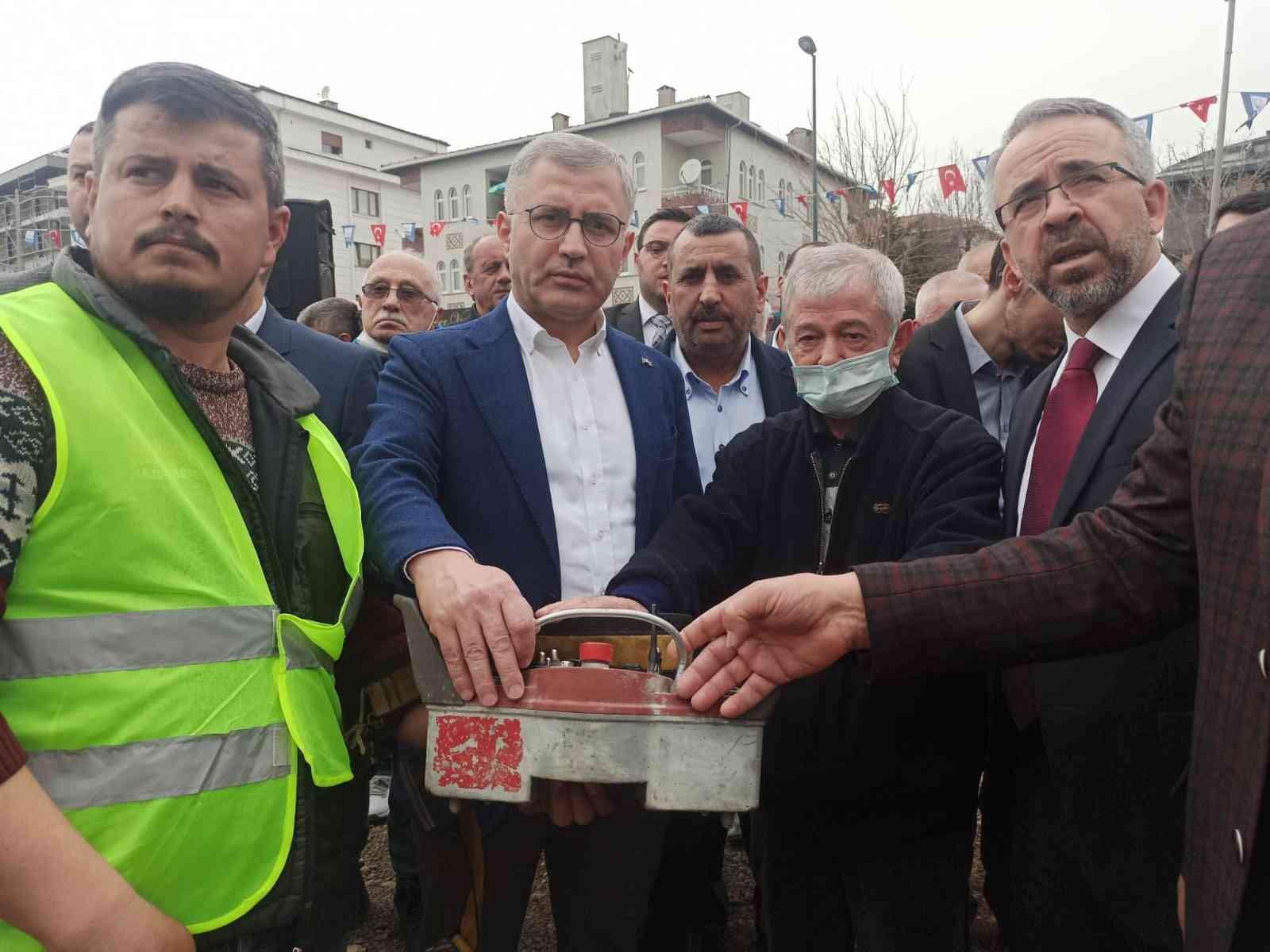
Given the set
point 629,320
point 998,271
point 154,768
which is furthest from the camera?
point 629,320

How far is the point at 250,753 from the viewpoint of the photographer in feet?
4.47

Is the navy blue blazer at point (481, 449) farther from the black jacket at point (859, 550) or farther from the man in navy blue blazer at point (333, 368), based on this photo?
the man in navy blue blazer at point (333, 368)

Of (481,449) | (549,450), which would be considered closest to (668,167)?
(549,450)

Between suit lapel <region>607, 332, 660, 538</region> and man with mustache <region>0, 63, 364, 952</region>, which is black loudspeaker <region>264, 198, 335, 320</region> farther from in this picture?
man with mustache <region>0, 63, 364, 952</region>

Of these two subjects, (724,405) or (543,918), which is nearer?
(543,918)

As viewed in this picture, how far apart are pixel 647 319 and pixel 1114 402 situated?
346 centimetres

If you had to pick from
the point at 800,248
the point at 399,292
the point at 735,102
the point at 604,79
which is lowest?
the point at 800,248

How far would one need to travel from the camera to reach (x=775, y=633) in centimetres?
157

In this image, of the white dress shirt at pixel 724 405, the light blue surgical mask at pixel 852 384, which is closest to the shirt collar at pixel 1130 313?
the light blue surgical mask at pixel 852 384

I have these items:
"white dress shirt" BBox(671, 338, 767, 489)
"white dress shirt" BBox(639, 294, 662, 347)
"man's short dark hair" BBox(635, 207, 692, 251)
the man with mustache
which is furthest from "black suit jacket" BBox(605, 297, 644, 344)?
the man with mustache

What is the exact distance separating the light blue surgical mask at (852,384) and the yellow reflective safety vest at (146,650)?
144cm

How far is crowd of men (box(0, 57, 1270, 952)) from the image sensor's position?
1230 millimetres

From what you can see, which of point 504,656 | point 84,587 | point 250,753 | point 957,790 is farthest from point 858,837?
point 84,587

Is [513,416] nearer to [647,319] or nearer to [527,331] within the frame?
[527,331]
